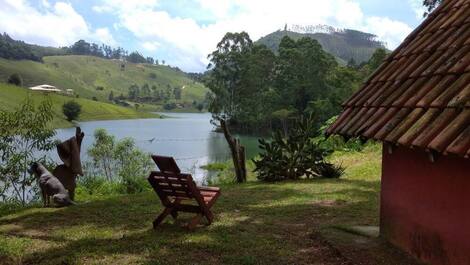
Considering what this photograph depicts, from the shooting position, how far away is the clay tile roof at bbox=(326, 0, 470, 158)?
13.5 ft

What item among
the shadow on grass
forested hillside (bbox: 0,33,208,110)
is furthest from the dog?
forested hillside (bbox: 0,33,208,110)

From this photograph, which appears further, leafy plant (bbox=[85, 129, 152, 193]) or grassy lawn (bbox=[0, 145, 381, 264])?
leafy plant (bbox=[85, 129, 152, 193])

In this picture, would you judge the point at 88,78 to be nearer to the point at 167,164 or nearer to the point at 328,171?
the point at 328,171

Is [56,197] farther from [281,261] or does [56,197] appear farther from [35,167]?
[281,261]

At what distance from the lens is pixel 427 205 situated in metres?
5.30

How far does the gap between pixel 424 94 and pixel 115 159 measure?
53.2 feet

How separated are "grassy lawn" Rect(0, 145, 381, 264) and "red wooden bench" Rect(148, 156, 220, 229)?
9.6 inches

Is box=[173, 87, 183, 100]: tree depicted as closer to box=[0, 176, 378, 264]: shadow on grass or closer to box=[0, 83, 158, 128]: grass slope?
box=[0, 83, 158, 128]: grass slope

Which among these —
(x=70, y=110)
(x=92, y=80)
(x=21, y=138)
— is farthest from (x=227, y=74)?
(x=92, y=80)

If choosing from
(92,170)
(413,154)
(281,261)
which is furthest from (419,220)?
(92,170)

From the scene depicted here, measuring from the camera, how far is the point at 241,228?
7.62 metres

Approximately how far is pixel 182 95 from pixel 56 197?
177 m

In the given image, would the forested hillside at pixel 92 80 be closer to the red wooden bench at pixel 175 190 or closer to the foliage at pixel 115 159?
the foliage at pixel 115 159

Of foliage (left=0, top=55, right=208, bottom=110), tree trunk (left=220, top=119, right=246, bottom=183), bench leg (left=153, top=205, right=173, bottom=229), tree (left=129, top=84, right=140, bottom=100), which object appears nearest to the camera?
bench leg (left=153, top=205, right=173, bottom=229)
